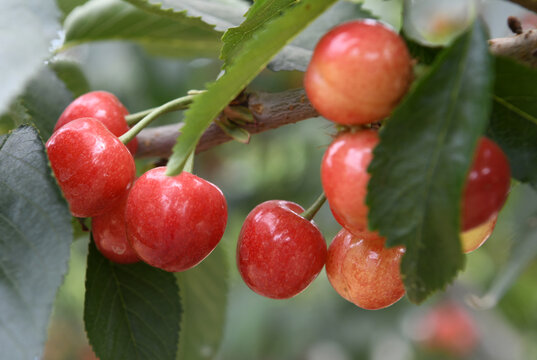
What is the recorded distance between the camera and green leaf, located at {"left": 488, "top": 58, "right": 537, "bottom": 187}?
51 centimetres

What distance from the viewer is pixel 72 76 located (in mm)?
1069

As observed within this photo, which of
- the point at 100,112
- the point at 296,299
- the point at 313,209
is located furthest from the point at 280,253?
the point at 296,299

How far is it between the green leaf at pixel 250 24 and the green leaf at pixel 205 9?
134mm

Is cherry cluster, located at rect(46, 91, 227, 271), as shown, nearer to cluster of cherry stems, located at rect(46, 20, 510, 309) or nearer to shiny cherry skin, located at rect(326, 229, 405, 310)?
cluster of cherry stems, located at rect(46, 20, 510, 309)

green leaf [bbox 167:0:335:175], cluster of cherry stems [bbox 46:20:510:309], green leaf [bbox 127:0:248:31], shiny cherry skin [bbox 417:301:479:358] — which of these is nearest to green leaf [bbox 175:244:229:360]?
cluster of cherry stems [bbox 46:20:510:309]

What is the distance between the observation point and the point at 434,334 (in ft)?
9.29

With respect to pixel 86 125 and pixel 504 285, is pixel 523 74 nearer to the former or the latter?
pixel 86 125

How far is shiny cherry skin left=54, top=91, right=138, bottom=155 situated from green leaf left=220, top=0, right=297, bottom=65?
0.60 ft

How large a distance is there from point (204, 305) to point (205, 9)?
538 millimetres

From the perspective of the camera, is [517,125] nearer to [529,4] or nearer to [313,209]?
[529,4]

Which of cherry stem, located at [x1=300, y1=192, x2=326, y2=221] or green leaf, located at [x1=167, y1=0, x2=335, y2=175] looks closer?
green leaf, located at [x1=167, y1=0, x2=335, y2=175]

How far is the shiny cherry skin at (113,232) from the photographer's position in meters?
0.69

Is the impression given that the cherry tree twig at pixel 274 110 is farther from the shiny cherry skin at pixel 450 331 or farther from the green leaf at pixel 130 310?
the shiny cherry skin at pixel 450 331

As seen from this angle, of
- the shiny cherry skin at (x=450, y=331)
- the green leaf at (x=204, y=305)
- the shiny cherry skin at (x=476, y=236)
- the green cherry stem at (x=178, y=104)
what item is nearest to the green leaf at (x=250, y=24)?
the green cherry stem at (x=178, y=104)
